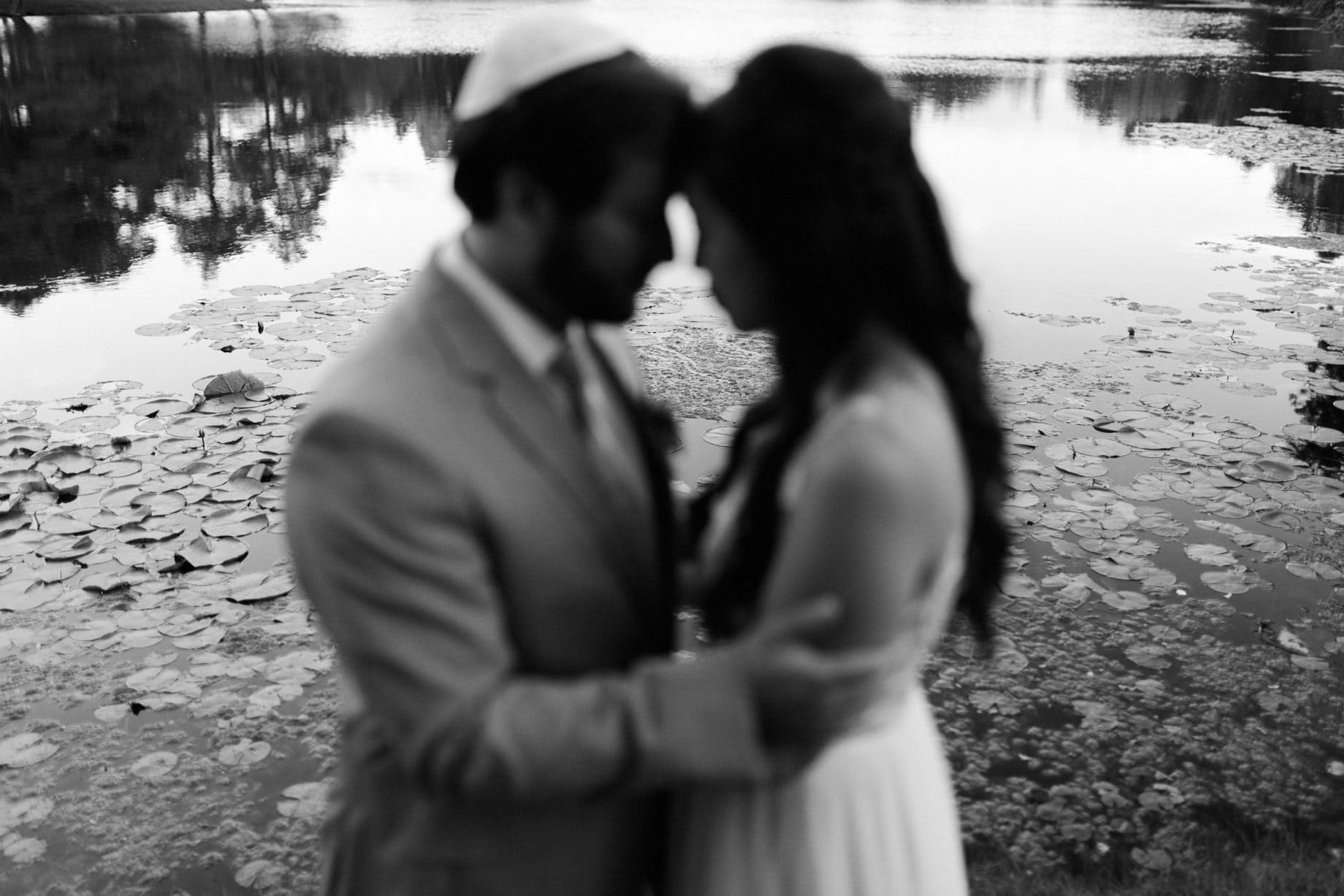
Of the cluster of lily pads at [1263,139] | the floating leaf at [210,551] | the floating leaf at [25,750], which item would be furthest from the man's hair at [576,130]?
the cluster of lily pads at [1263,139]

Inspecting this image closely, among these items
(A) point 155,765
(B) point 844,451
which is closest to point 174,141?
(A) point 155,765

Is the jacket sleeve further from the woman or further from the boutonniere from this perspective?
the boutonniere

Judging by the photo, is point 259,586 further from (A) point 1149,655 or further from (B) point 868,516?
(B) point 868,516

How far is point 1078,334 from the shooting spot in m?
7.42

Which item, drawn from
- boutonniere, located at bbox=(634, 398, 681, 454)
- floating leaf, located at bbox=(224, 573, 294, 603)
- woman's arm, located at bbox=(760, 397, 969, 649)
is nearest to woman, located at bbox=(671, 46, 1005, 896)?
woman's arm, located at bbox=(760, 397, 969, 649)

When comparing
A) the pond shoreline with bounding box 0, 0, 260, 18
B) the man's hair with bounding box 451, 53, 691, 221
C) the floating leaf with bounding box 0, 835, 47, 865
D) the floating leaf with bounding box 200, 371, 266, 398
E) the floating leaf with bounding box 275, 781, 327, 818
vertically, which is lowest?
the floating leaf with bounding box 0, 835, 47, 865

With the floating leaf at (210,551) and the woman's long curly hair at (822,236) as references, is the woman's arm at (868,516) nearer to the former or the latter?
the woman's long curly hair at (822,236)

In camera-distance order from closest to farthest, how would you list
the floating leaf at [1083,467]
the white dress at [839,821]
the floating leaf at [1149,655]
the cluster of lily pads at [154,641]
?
the white dress at [839,821] < the cluster of lily pads at [154,641] < the floating leaf at [1149,655] < the floating leaf at [1083,467]

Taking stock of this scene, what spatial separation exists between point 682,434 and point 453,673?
4.59 meters

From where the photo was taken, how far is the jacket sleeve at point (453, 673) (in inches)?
49.1

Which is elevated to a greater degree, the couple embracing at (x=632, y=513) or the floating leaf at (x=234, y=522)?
the couple embracing at (x=632, y=513)

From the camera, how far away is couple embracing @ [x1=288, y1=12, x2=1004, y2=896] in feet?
4.16

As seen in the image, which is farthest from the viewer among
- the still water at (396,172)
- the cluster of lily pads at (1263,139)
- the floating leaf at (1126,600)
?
the cluster of lily pads at (1263,139)

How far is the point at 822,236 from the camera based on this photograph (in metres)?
1.40
